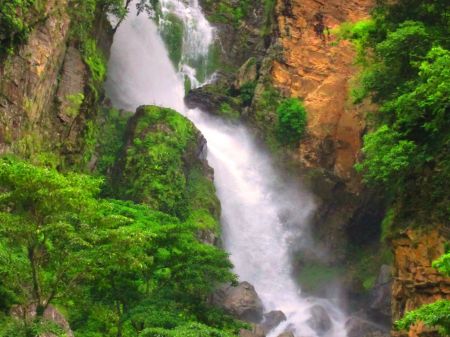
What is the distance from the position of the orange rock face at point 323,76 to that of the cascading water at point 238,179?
312cm

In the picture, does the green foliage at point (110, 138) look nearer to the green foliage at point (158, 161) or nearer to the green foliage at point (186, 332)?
the green foliage at point (158, 161)

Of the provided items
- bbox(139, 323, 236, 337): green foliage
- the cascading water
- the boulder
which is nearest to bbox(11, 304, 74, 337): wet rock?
bbox(139, 323, 236, 337): green foliage

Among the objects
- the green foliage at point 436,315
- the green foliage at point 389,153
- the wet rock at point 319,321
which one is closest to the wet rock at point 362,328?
the wet rock at point 319,321

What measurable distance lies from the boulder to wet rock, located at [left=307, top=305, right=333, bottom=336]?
2.58 m

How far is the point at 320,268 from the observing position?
1196 inches

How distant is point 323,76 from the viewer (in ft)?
116

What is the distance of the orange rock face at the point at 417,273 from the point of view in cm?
1384

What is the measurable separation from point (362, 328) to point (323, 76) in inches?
669

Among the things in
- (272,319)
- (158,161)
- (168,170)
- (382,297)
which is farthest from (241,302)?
(158,161)

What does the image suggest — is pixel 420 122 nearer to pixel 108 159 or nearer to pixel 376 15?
pixel 376 15

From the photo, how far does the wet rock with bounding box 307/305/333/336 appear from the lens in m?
24.5

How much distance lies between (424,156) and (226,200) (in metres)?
16.5

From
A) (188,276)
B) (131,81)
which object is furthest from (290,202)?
(188,276)

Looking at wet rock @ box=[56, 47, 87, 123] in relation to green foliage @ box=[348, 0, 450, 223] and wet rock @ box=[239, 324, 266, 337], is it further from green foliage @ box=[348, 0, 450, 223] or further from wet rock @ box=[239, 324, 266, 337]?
green foliage @ box=[348, 0, 450, 223]
